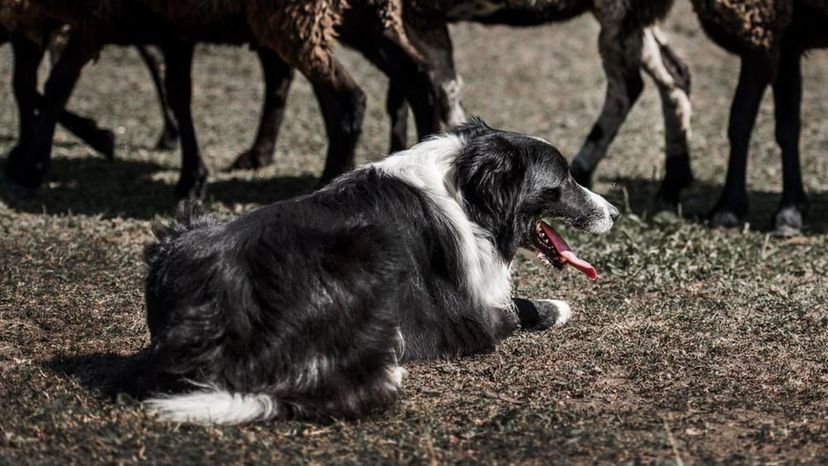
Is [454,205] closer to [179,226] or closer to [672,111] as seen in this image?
[179,226]

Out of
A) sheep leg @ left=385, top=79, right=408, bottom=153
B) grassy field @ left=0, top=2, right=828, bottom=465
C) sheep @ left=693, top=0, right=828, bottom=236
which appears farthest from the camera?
sheep leg @ left=385, top=79, right=408, bottom=153

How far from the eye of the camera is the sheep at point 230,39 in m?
8.27

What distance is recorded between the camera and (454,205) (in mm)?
5387

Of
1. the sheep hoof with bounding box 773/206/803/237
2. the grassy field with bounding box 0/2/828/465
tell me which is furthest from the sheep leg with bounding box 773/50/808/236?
the grassy field with bounding box 0/2/828/465

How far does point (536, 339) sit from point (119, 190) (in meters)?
4.83

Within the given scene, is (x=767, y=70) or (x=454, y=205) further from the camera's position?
(x=767, y=70)

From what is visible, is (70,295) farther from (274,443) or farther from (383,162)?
(274,443)

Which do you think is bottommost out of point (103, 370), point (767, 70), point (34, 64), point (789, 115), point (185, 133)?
point (103, 370)

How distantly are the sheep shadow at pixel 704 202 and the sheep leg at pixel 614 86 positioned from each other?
34cm

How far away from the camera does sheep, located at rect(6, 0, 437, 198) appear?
8.27 meters

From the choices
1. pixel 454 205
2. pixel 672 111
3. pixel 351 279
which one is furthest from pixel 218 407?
pixel 672 111

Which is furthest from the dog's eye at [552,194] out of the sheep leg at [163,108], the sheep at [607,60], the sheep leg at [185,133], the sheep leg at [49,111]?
the sheep leg at [163,108]

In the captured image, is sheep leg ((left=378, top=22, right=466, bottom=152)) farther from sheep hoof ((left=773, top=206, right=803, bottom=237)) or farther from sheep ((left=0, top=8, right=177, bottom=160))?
sheep ((left=0, top=8, right=177, bottom=160))

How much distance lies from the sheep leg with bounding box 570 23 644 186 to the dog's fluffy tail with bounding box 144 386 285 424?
5487 mm
